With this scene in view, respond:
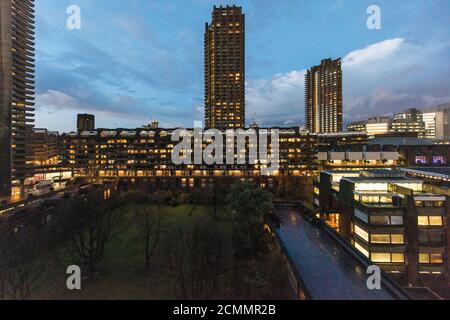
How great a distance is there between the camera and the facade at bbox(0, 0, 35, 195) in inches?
2793

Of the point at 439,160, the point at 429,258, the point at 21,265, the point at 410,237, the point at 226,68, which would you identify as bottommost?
Result: the point at 429,258

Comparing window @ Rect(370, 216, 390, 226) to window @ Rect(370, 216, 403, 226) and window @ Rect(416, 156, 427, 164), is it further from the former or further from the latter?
window @ Rect(416, 156, 427, 164)

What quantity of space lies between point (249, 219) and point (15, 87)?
299ft

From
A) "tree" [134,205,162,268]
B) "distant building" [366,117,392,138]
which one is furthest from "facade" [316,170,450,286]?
"distant building" [366,117,392,138]

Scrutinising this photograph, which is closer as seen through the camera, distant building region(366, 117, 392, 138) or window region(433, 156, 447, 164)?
window region(433, 156, 447, 164)

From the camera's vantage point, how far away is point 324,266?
20.4m

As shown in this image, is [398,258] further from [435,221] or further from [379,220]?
[435,221]

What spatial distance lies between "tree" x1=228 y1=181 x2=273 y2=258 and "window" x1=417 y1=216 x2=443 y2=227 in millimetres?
16799

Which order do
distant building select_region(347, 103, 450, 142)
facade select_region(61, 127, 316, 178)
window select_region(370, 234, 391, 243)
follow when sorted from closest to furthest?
window select_region(370, 234, 391, 243), facade select_region(61, 127, 316, 178), distant building select_region(347, 103, 450, 142)

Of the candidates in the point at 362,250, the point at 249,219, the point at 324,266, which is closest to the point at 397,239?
the point at 362,250

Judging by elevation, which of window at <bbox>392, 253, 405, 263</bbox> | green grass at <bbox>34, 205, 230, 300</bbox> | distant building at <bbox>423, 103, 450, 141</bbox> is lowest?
green grass at <bbox>34, 205, 230, 300</bbox>

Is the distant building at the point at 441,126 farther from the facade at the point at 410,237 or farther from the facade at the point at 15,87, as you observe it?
the facade at the point at 15,87

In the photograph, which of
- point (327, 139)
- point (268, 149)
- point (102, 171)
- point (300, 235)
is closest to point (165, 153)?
point (102, 171)
